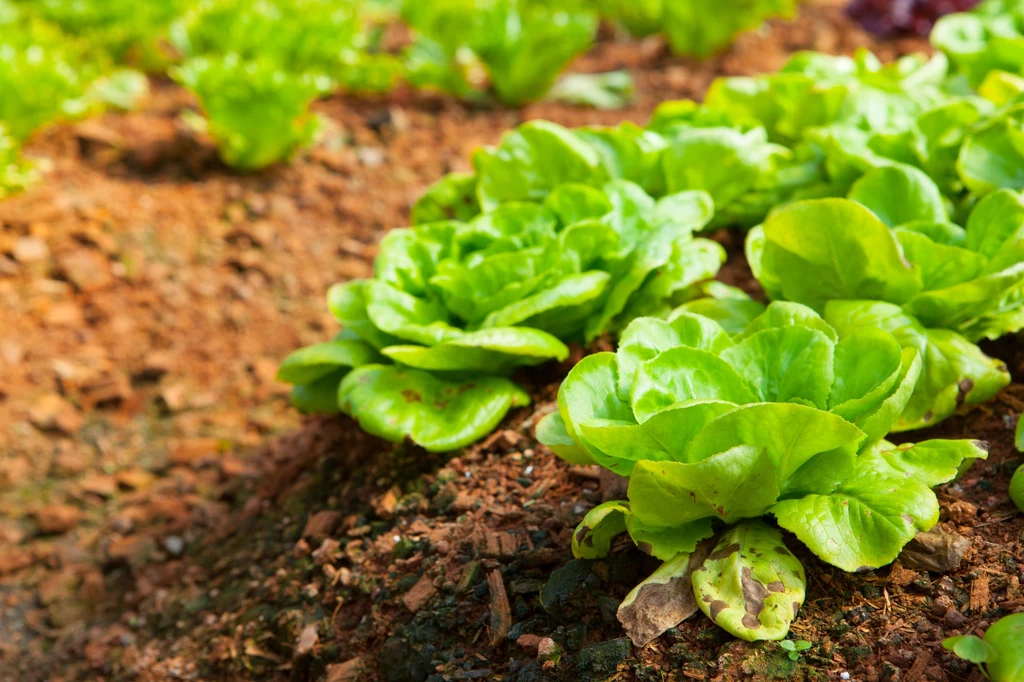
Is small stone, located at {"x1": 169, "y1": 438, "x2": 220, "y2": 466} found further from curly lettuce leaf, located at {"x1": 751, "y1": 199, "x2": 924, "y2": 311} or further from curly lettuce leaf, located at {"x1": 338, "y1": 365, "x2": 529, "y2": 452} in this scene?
curly lettuce leaf, located at {"x1": 751, "y1": 199, "x2": 924, "y2": 311}

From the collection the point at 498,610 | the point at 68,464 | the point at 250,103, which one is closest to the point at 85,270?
the point at 68,464

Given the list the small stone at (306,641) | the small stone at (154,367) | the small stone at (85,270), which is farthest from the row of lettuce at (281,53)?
the small stone at (306,641)

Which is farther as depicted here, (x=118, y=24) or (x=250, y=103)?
(x=118, y=24)

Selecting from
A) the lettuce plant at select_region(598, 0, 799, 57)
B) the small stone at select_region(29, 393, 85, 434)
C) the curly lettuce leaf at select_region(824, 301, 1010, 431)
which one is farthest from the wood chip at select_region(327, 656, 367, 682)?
the lettuce plant at select_region(598, 0, 799, 57)

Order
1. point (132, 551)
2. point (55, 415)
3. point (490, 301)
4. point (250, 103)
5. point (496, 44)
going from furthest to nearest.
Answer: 1. point (496, 44)
2. point (250, 103)
3. point (55, 415)
4. point (132, 551)
5. point (490, 301)

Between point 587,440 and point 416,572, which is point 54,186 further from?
point 587,440

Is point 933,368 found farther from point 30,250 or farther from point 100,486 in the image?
point 30,250

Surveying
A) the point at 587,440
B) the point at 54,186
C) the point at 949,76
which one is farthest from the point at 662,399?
the point at 54,186
